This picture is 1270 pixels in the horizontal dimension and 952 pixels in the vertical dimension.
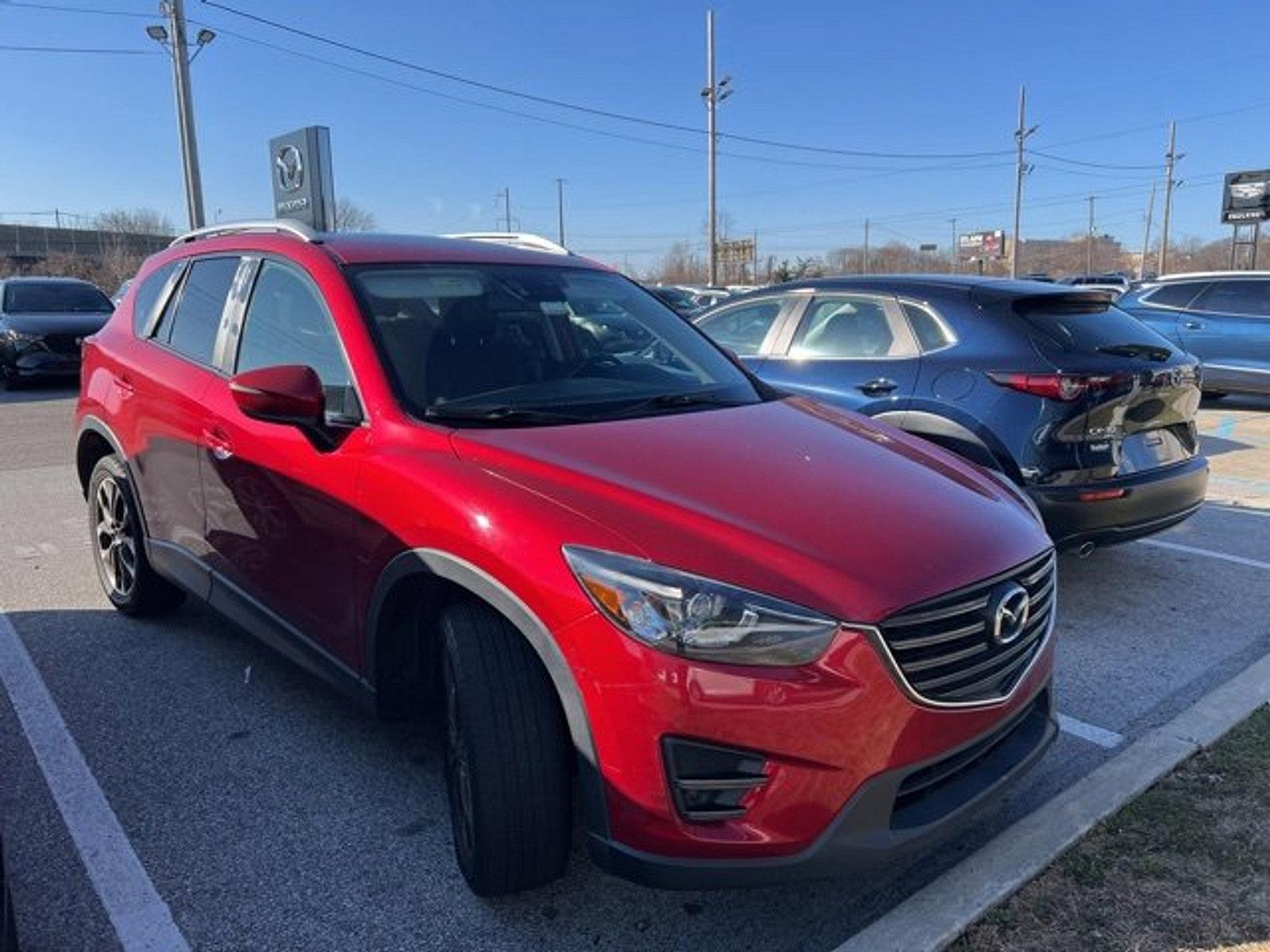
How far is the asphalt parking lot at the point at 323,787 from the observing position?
7.98 ft

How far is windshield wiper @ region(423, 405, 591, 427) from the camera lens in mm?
2771

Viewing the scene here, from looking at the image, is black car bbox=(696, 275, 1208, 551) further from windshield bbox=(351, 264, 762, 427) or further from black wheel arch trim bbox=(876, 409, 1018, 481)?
windshield bbox=(351, 264, 762, 427)

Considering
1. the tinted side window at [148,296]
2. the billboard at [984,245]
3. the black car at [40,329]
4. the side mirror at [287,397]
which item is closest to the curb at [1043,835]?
the side mirror at [287,397]

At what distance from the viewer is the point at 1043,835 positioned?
2.71 metres

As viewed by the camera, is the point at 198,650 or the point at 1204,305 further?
the point at 1204,305

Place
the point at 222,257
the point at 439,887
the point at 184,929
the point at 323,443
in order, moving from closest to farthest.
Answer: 1. the point at 184,929
2. the point at 439,887
3. the point at 323,443
4. the point at 222,257

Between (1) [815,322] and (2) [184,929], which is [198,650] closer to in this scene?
(2) [184,929]

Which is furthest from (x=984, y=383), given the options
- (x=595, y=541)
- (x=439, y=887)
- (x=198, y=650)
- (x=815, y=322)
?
(x=198, y=650)

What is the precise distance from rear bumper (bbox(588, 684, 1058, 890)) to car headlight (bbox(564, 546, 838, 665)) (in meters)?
0.37

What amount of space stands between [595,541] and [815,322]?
3.85m

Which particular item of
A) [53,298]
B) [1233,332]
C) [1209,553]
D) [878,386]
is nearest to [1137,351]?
[878,386]

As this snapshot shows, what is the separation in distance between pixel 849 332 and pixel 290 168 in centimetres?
1386

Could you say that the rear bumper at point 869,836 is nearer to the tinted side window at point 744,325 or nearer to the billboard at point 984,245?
the tinted side window at point 744,325

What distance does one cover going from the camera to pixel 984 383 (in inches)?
180
